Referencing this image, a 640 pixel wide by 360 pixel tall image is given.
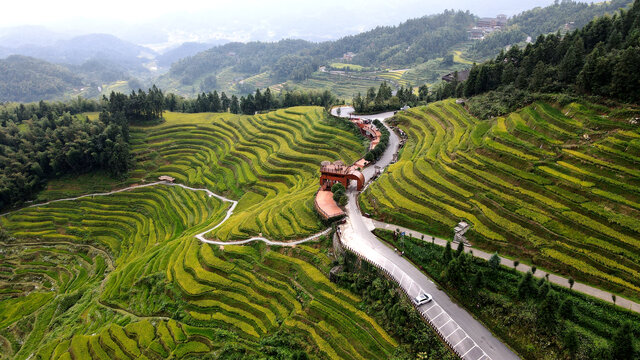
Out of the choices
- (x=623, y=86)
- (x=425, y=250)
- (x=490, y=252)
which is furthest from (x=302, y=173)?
(x=623, y=86)

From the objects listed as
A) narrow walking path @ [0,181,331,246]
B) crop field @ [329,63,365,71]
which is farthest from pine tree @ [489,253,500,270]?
crop field @ [329,63,365,71]

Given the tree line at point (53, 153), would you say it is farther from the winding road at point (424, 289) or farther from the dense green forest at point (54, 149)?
the winding road at point (424, 289)

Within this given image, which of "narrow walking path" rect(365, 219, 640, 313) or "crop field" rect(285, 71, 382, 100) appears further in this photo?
"crop field" rect(285, 71, 382, 100)

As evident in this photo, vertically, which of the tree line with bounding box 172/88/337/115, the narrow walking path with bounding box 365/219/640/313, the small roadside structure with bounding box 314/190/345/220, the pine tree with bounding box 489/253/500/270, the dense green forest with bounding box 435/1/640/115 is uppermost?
the dense green forest with bounding box 435/1/640/115

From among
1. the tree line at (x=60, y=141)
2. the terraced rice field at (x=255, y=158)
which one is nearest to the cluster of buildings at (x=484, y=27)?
the tree line at (x=60, y=141)

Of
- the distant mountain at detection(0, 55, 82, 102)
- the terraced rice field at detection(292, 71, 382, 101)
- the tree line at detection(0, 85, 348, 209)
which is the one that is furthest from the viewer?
the distant mountain at detection(0, 55, 82, 102)

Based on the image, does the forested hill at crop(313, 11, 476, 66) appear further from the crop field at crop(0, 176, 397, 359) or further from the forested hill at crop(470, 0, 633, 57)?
the crop field at crop(0, 176, 397, 359)

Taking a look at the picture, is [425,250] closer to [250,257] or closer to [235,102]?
[250,257]

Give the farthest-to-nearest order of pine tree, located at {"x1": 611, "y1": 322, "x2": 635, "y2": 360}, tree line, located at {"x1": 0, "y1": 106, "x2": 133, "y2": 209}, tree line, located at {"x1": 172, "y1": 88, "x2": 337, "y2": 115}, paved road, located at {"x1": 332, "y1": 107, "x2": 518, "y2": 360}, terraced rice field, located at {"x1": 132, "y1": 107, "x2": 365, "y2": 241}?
tree line, located at {"x1": 172, "y1": 88, "x2": 337, "y2": 115} → tree line, located at {"x1": 0, "y1": 106, "x2": 133, "y2": 209} → terraced rice field, located at {"x1": 132, "y1": 107, "x2": 365, "y2": 241} → paved road, located at {"x1": 332, "y1": 107, "x2": 518, "y2": 360} → pine tree, located at {"x1": 611, "y1": 322, "x2": 635, "y2": 360}
